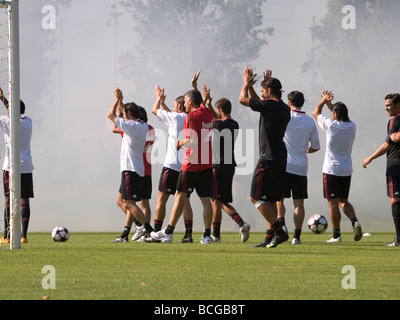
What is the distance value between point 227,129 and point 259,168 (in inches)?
92.3

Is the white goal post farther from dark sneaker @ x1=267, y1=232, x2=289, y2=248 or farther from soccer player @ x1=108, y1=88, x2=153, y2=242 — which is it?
dark sneaker @ x1=267, y1=232, x2=289, y2=248

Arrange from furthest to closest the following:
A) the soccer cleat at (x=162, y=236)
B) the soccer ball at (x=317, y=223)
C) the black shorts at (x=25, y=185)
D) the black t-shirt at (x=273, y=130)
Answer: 1. the soccer ball at (x=317, y=223)
2. the black shorts at (x=25, y=185)
3. the soccer cleat at (x=162, y=236)
4. the black t-shirt at (x=273, y=130)

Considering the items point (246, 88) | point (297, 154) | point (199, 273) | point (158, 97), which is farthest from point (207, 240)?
point (199, 273)

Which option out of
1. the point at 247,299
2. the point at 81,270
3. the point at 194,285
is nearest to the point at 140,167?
the point at 81,270

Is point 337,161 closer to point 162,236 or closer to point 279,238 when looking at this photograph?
point 279,238

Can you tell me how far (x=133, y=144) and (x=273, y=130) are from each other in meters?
3.36

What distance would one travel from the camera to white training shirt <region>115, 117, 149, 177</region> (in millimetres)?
12523

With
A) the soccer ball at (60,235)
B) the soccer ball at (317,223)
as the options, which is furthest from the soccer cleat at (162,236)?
the soccer ball at (317,223)

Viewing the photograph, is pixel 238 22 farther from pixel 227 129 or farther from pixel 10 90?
pixel 10 90

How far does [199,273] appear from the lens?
7.18 meters

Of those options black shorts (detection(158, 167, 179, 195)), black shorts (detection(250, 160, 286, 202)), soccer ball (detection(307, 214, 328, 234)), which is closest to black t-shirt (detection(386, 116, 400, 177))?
black shorts (detection(250, 160, 286, 202))

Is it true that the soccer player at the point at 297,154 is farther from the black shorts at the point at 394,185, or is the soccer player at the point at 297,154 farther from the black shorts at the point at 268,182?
the black shorts at the point at 268,182

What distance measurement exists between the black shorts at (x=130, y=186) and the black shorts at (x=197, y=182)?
1024 millimetres

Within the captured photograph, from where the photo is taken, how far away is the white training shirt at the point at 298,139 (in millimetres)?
12344
